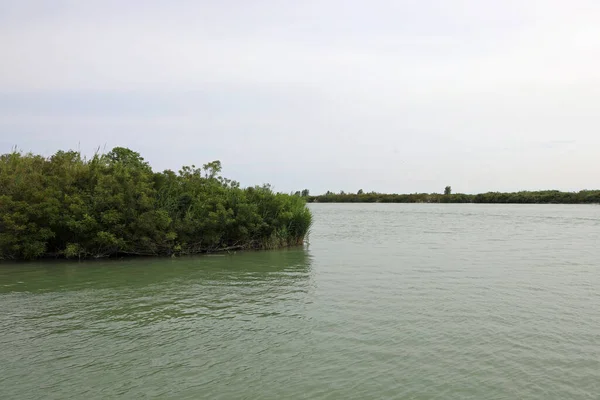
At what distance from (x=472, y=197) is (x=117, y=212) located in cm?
9254

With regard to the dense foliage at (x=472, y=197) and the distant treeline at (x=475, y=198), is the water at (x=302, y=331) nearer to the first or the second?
the distant treeline at (x=475, y=198)

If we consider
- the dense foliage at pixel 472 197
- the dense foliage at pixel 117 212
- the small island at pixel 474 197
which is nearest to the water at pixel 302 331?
the dense foliage at pixel 117 212

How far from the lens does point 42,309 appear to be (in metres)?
11.2

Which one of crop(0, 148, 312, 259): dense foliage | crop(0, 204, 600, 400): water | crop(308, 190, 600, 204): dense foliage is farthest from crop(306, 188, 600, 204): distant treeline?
crop(0, 204, 600, 400): water

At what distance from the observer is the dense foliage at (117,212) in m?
18.9

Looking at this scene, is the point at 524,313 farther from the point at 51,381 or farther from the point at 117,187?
the point at 117,187

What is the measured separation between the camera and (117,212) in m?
19.6

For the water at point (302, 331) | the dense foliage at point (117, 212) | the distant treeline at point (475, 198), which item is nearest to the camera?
the water at point (302, 331)

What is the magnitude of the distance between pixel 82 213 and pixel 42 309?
879 cm

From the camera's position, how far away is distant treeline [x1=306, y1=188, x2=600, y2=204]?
85.1 meters

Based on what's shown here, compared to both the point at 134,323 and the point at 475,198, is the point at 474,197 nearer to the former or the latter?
the point at 475,198

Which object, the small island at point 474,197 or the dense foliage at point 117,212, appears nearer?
the dense foliage at point 117,212

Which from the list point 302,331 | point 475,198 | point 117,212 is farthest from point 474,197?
point 302,331

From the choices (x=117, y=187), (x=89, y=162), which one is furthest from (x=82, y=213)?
(x=89, y=162)
